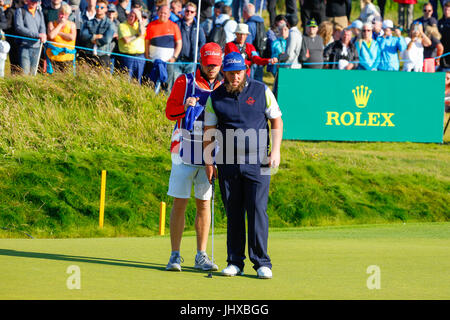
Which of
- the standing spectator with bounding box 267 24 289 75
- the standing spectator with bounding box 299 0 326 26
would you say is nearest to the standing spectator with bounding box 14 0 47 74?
the standing spectator with bounding box 267 24 289 75

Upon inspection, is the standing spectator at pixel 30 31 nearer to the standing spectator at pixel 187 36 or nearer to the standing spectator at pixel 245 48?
the standing spectator at pixel 187 36

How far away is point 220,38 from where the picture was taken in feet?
57.6

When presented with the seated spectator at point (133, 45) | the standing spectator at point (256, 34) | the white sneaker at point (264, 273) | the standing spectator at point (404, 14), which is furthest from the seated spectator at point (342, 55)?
the white sneaker at point (264, 273)

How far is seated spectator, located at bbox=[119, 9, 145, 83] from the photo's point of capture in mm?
17438

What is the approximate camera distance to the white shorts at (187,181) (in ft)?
25.1

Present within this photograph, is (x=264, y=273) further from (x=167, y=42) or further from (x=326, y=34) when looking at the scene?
(x=326, y=34)

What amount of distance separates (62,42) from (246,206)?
10.8 metres

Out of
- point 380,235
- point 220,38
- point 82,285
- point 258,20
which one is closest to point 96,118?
point 220,38

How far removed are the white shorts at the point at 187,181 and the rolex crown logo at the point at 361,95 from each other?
11.2 meters

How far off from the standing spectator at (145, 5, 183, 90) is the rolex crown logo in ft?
12.7

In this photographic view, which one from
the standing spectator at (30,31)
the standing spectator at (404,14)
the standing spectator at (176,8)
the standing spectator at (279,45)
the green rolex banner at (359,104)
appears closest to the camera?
the standing spectator at (30,31)

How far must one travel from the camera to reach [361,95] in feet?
60.6

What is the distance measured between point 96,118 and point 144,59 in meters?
2.16
